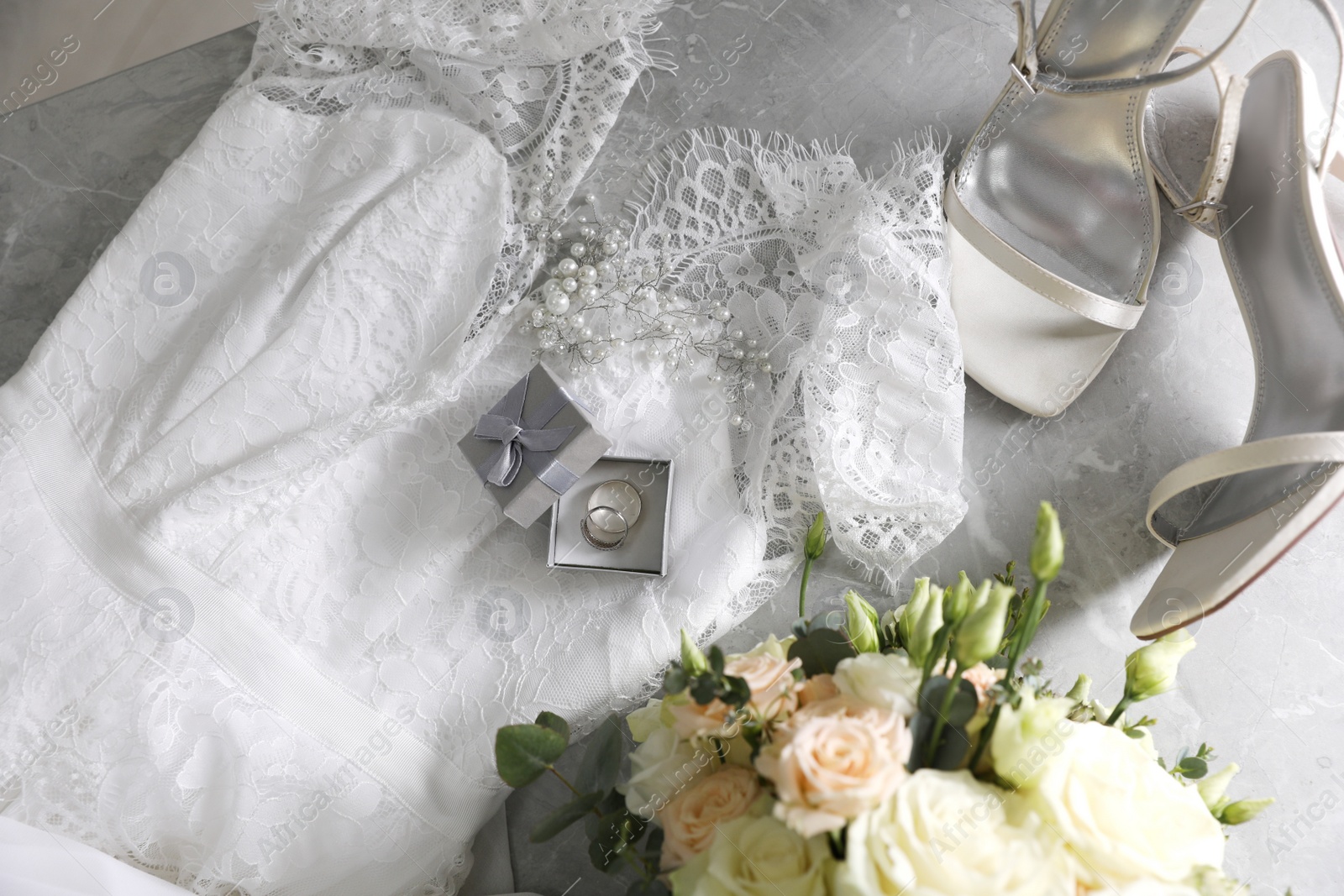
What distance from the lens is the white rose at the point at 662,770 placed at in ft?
1.79

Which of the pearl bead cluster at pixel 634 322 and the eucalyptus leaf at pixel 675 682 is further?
the pearl bead cluster at pixel 634 322

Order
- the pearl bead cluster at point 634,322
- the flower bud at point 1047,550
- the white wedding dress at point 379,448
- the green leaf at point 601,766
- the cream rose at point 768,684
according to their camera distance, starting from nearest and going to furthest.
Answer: the flower bud at point 1047,550 < the cream rose at point 768,684 < the green leaf at point 601,766 < the white wedding dress at point 379,448 < the pearl bead cluster at point 634,322

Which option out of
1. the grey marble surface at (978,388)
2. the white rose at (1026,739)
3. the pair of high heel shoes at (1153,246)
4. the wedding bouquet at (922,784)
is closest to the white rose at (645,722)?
the wedding bouquet at (922,784)

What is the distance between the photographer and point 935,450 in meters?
0.97

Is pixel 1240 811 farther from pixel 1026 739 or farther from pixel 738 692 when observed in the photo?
pixel 738 692

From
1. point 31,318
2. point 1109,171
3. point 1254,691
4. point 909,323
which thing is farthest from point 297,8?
point 1254,691

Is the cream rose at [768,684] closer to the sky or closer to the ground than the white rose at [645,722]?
closer to the sky

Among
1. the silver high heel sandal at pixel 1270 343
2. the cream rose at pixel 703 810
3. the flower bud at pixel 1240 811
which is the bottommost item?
the silver high heel sandal at pixel 1270 343

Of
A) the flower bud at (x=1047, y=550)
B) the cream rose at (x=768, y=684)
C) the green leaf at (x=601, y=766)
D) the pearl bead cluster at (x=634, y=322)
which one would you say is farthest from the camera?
the pearl bead cluster at (x=634, y=322)

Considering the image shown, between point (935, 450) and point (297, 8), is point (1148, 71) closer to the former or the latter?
point (935, 450)

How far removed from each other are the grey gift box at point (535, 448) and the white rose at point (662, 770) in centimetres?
41

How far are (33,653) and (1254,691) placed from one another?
1.51 meters

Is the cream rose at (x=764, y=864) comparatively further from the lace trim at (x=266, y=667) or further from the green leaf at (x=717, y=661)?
the lace trim at (x=266, y=667)

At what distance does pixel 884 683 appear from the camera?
0.50 meters
